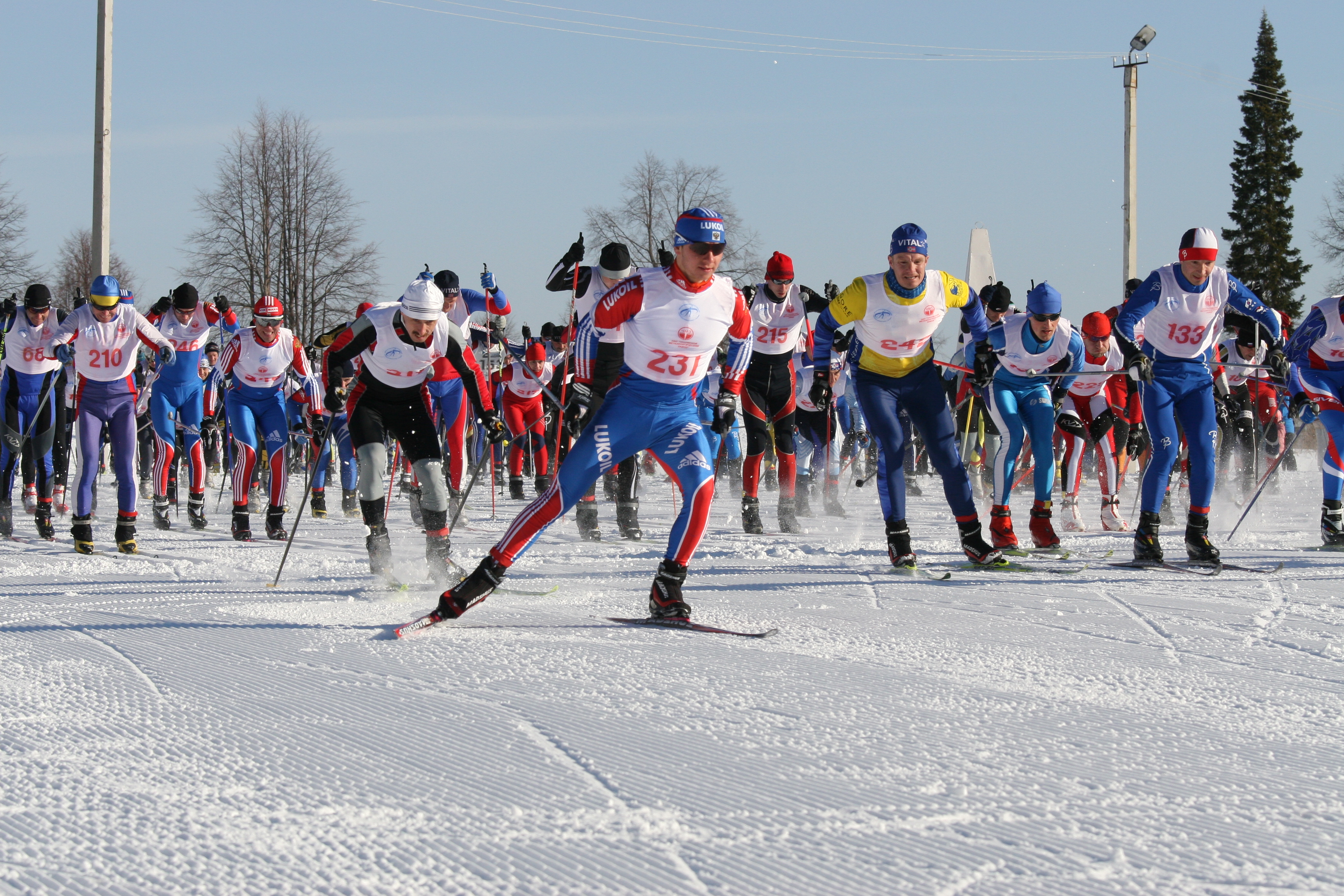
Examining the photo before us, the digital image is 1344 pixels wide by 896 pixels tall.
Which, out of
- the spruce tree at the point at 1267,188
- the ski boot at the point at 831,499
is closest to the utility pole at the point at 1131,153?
the ski boot at the point at 831,499

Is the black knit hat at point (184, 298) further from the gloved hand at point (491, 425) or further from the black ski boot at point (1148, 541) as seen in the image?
the black ski boot at point (1148, 541)

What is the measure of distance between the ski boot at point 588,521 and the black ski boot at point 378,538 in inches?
107

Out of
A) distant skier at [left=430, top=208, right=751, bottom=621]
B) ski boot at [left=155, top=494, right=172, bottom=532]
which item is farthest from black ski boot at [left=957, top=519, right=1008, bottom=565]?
ski boot at [left=155, top=494, right=172, bottom=532]

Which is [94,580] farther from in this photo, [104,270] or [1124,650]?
[104,270]

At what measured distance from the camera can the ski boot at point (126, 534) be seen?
8711 millimetres

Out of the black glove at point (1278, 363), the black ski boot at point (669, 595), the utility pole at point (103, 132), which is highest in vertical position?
the utility pole at point (103, 132)

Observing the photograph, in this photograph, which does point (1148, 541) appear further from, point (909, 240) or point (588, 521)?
point (588, 521)

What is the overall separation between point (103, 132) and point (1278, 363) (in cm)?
1438

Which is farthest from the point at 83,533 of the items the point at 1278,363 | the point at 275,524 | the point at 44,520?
the point at 1278,363

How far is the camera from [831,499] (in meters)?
12.3

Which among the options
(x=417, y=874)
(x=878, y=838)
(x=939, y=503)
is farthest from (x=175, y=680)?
(x=939, y=503)

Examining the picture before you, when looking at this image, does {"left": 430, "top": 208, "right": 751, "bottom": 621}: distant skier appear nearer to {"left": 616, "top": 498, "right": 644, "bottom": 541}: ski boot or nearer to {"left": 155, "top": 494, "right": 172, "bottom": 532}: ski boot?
{"left": 616, "top": 498, "right": 644, "bottom": 541}: ski boot

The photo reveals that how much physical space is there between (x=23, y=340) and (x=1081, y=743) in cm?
953

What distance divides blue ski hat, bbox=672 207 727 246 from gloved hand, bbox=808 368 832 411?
2189 millimetres
